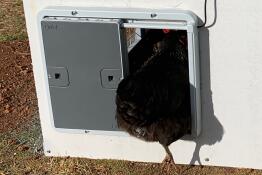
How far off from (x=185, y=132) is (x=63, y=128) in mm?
845

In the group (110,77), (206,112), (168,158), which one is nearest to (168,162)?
(168,158)

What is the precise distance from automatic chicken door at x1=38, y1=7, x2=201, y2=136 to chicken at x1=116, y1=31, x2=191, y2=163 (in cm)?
10

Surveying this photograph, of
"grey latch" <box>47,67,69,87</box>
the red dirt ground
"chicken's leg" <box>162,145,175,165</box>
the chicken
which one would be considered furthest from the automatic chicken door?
the red dirt ground

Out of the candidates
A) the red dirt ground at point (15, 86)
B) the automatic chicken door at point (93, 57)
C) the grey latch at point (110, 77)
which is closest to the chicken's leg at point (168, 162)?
the automatic chicken door at point (93, 57)

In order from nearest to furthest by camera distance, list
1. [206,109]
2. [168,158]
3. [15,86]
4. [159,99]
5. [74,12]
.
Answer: [159,99] < [74,12] < [206,109] < [168,158] < [15,86]

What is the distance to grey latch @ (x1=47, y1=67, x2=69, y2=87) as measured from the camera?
3.88m

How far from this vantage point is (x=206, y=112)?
382 centimetres

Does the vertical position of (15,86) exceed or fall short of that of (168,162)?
it exceeds it

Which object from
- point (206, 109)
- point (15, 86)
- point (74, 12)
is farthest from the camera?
point (15, 86)

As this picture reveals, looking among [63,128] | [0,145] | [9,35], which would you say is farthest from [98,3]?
[9,35]

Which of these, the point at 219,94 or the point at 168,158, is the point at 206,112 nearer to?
the point at 219,94

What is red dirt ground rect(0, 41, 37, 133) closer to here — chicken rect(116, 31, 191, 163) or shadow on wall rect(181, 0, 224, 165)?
chicken rect(116, 31, 191, 163)

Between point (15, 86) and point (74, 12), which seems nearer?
point (74, 12)

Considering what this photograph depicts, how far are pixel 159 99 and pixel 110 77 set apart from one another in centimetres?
46
